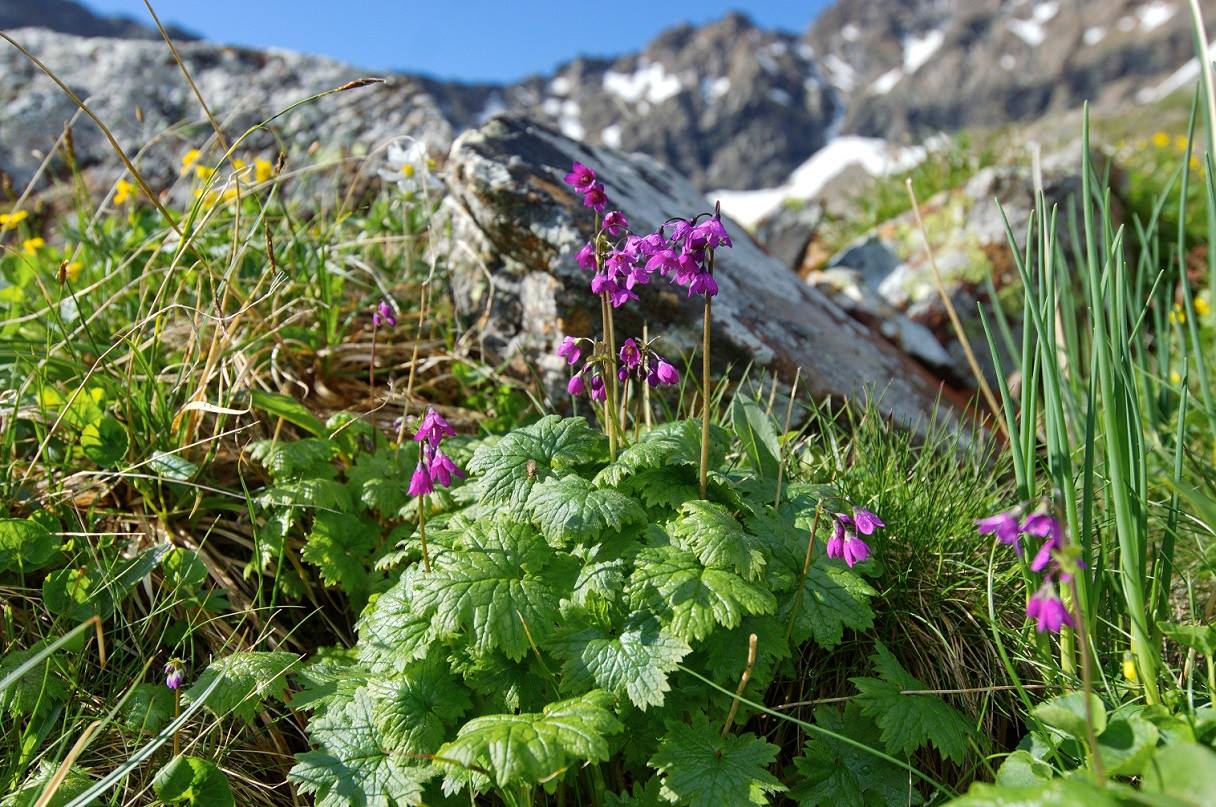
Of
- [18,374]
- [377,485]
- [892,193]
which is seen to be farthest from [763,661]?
[892,193]

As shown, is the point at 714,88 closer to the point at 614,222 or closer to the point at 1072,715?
the point at 614,222

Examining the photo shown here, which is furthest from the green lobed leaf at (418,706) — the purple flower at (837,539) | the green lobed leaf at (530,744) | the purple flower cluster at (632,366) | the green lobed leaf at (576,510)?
the purple flower at (837,539)

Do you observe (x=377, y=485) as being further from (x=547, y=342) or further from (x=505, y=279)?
(x=505, y=279)

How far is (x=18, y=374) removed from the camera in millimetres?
2730

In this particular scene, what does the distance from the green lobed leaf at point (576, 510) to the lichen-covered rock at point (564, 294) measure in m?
1.27

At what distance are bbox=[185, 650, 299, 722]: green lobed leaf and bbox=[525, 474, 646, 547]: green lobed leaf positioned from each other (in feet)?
2.25

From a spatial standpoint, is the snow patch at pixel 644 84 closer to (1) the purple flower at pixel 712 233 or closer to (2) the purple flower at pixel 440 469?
(1) the purple flower at pixel 712 233

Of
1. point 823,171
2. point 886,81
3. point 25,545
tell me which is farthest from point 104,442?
point 886,81

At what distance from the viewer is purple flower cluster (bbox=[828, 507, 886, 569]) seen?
1610 mm

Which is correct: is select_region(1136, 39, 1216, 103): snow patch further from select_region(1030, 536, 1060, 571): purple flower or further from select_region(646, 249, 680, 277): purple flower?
select_region(1030, 536, 1060, 571): purple flower

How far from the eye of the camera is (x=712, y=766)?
5.44ft

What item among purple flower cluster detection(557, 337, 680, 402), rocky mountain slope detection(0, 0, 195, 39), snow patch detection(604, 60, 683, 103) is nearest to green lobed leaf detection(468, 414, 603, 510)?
purple flower cluster detection(557, 337, 680, 402)

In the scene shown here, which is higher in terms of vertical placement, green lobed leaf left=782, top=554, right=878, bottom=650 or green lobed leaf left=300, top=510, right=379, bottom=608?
green lobed leaf left=782, top=554, right=878, bottom=650

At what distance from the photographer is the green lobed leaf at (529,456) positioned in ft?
6.24
